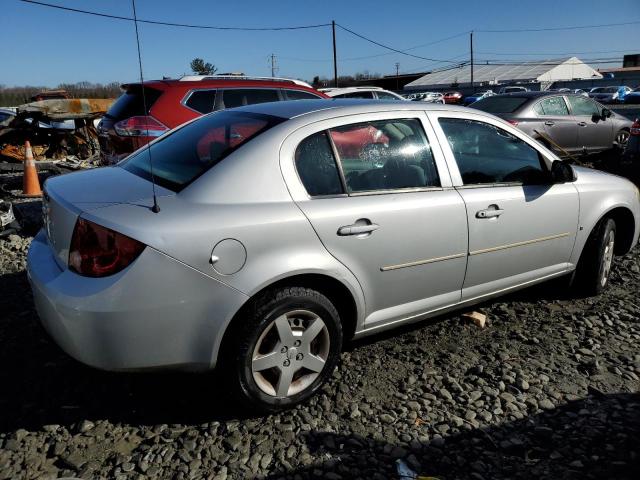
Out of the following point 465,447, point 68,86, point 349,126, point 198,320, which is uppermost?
point 68,86

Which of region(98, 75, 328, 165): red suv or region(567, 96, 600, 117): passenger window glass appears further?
region(567, 96, 600, 117): passenger window glass

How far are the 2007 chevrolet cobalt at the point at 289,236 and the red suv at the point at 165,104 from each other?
332cm

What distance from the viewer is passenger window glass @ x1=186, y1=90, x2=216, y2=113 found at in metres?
7.01

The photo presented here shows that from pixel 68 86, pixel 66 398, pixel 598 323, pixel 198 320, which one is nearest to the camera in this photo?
pixel 198 320

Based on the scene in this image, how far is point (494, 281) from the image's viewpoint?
3.64m

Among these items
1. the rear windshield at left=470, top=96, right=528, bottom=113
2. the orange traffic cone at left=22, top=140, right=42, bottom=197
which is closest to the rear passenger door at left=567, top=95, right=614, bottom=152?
the rear windshield at left=470, top=96, right=528, bottom=113

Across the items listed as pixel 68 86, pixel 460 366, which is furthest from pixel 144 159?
pixel 68 86

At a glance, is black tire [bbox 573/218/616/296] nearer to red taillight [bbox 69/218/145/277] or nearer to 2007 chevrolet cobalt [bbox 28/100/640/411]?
2007 chevrolet cobalt [bbox 28/100/640/411]

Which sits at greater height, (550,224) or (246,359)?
(550,224)

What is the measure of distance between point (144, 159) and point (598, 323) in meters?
3.35

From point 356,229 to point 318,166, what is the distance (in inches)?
15.4

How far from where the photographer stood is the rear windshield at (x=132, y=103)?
687cm

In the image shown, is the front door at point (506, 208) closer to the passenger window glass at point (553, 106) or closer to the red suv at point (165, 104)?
the red suv at point (165, 104)

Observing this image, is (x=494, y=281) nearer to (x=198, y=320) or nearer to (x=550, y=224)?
(x=550, y=224)
